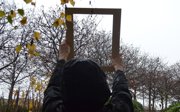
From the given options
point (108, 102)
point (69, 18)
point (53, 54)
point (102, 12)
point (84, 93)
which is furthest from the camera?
point (53, 54)

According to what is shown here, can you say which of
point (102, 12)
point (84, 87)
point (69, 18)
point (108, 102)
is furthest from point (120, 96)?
point (102, 12)

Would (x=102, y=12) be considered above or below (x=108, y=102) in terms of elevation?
above

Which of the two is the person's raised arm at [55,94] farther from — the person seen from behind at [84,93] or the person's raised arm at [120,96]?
the person's raised arm at [120,96]

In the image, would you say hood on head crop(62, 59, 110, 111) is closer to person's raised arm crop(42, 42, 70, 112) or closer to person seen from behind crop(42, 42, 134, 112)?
person seen from behind crop(42, 42, 134, 112)

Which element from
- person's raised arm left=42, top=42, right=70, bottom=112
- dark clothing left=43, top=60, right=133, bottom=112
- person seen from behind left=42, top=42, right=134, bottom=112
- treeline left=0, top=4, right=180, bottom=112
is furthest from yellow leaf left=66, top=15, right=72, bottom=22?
treeline left=0, top=4, right=180, bottom=112

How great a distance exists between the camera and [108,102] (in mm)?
2781

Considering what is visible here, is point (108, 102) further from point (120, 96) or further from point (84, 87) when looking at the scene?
point (84, 87)

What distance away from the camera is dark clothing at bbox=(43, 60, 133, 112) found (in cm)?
274

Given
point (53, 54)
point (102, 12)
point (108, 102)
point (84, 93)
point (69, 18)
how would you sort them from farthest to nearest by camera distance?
point (53, 54) < point (102, 12) < point (69, 18) < point (108, 102) < point (84, 93)

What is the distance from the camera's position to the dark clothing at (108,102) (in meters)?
2.74

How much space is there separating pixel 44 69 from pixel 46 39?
3.23 m

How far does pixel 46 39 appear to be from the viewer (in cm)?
2850

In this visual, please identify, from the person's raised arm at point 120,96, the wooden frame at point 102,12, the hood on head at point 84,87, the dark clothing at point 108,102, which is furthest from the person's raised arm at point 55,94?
the wooden frame at point 102,12

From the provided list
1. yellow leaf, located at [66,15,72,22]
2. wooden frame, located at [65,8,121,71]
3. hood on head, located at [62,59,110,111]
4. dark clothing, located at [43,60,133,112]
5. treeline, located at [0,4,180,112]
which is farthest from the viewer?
treeline, located at [0,4,180,112]
